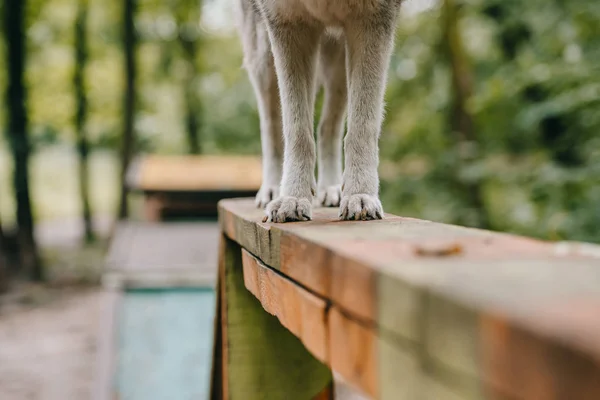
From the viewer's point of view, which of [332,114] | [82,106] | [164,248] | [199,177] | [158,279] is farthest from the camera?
[82,106]

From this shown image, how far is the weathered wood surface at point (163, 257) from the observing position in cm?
589

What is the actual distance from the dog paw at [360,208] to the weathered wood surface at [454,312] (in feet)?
1.86

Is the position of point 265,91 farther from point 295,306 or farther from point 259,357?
point 295,306

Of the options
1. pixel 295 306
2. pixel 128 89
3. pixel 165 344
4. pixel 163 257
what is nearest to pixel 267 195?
pixel 295 306

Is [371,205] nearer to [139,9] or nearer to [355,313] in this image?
[355,313]

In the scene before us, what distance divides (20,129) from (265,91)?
11536 mm

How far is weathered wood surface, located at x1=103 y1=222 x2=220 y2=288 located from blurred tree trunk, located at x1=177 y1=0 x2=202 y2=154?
902 centimetres

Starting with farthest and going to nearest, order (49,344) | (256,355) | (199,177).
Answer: (49,344) < (199,177) < (256,355)

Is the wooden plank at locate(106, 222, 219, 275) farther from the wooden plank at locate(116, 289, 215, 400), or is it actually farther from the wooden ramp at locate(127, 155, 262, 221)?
the wooden ramp at locate(127, 155, 262, 221)

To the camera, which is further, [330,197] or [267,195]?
[267,195]

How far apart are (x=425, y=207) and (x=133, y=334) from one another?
4950 millimetres

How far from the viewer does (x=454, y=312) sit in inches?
36.4

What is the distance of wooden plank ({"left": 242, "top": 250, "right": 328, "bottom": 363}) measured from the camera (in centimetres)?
→ 157

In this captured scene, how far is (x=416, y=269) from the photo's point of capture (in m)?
1.12
